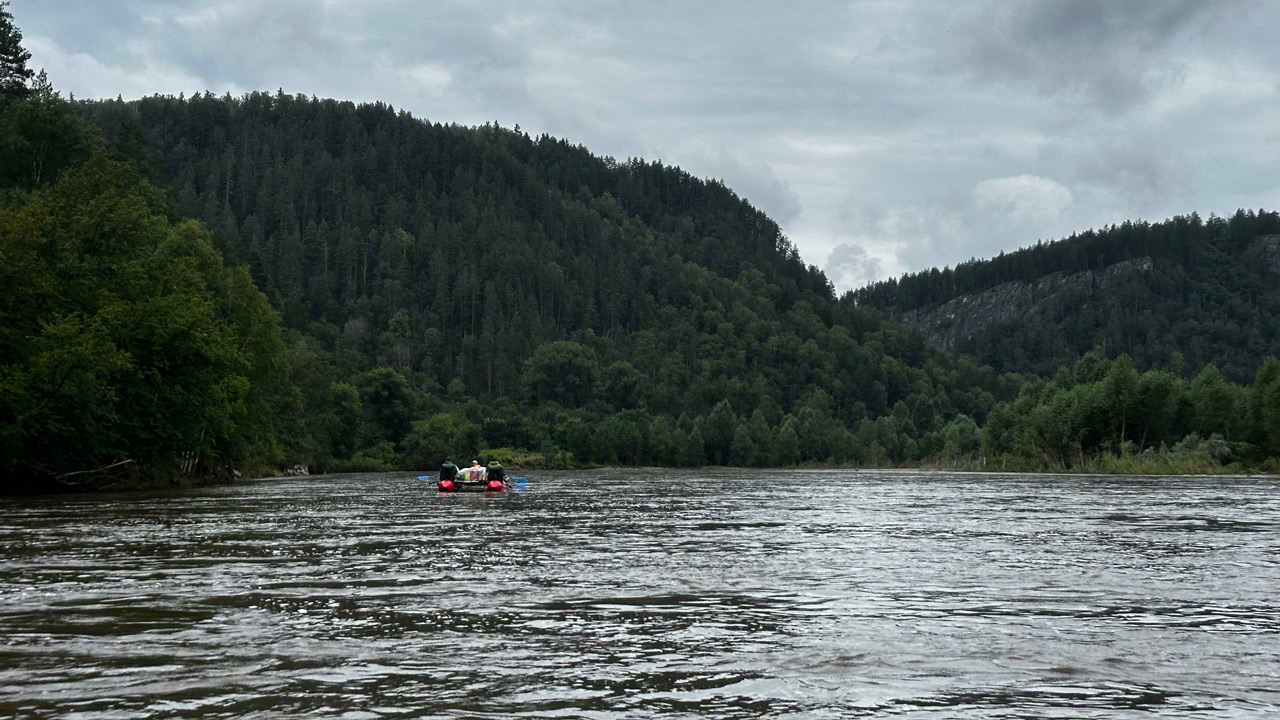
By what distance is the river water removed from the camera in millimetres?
12109

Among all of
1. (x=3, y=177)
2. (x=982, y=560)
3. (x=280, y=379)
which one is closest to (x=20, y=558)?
(x=982, y=560)

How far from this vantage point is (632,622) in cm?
1727

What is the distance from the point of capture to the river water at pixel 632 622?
1211 centimetres

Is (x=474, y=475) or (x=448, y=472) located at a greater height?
(x=448, y=472)

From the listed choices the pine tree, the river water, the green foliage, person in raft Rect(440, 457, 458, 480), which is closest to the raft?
person in raft Rect(440, 457, 458, 480)

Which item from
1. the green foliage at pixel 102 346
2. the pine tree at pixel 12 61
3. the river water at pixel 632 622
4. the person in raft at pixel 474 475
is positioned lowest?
the river water at pixel 632 622

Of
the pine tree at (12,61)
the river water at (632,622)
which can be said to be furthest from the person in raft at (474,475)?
the pine tree at (12,61)

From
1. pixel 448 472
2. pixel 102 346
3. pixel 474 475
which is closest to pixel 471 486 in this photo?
pixel 474 475

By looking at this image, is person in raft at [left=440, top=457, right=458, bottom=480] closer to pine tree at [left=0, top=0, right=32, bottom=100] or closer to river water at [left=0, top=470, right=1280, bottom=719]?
river water at [left=0, top=470, right=1280, bottom=719]

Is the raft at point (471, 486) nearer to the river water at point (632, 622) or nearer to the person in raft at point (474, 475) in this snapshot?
the person in raft at point (474, 475)

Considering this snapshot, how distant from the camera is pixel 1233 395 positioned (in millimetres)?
129375

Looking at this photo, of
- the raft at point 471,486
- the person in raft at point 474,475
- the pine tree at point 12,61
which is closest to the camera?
the raft at point 471,486

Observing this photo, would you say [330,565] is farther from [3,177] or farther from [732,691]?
[3,177]

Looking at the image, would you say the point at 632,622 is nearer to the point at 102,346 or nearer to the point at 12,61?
the point at 102,346
